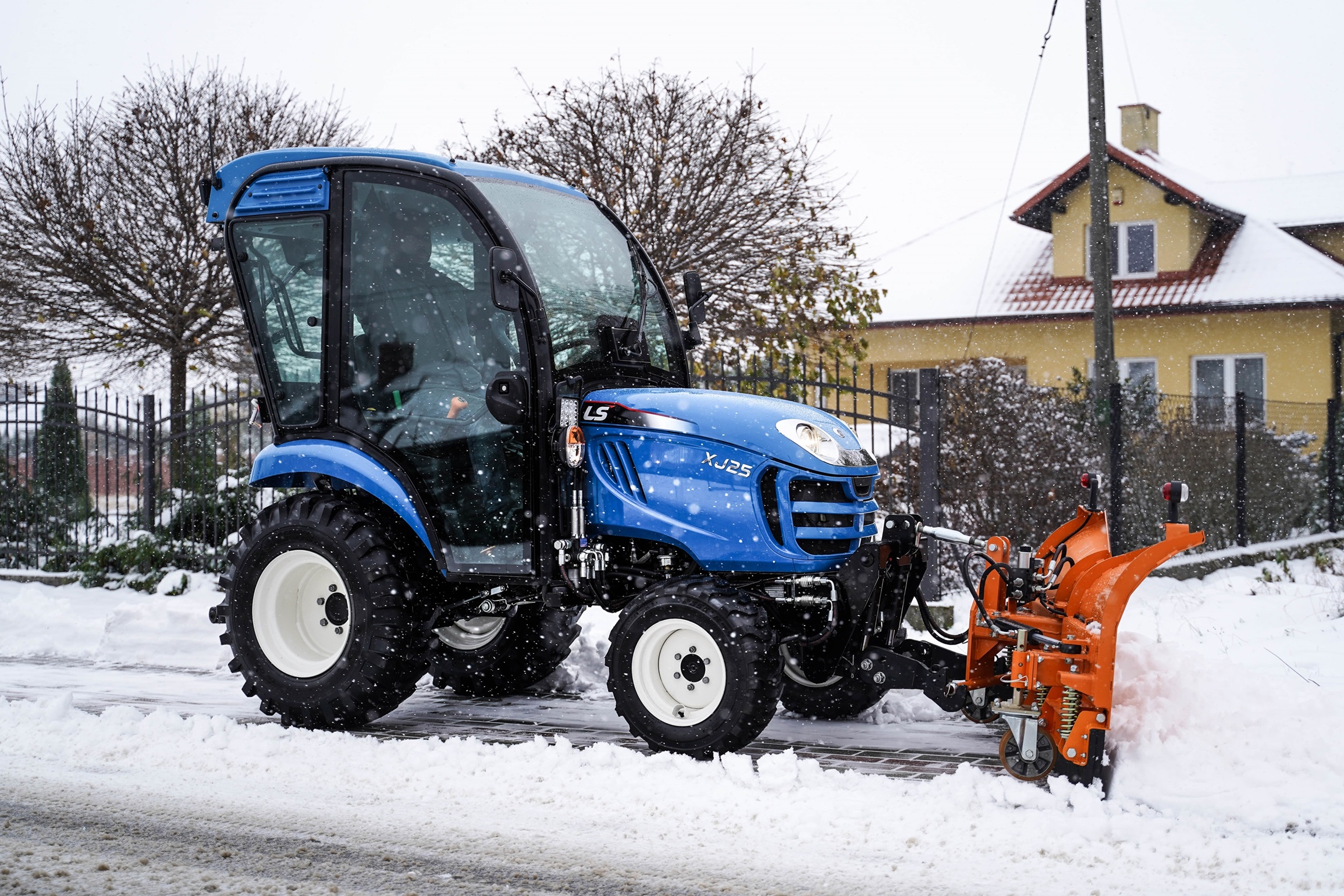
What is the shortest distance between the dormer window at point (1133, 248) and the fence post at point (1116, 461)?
45.0ft

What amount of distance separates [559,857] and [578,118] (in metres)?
11.2

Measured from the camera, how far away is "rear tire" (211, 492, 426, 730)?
19.2 feet

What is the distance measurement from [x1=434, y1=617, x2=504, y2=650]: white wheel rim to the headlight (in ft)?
7.14

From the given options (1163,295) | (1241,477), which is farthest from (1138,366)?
(1241,477)

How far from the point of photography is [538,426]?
18.4 ft

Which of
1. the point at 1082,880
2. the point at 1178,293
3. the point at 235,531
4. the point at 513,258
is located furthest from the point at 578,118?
the point at 1178,293

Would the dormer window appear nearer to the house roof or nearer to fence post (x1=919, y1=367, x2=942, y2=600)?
the house roof

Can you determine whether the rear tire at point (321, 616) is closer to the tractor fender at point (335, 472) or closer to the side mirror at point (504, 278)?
the tractor fender at point (335, 472)

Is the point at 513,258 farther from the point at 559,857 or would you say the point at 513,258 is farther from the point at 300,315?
the point at 559,857

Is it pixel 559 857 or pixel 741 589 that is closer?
pixel 559 857

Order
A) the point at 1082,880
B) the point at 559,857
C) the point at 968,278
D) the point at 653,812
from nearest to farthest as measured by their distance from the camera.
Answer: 1. the point at 1082,880
2. the point at 559,857
3. the point at 653,812
4. the point at 968,278

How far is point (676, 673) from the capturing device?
17.8 feet

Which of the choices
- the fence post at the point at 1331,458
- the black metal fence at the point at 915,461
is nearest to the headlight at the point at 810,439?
the black metal fence at the point at 915,461

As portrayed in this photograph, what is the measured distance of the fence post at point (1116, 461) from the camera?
1091 cm
